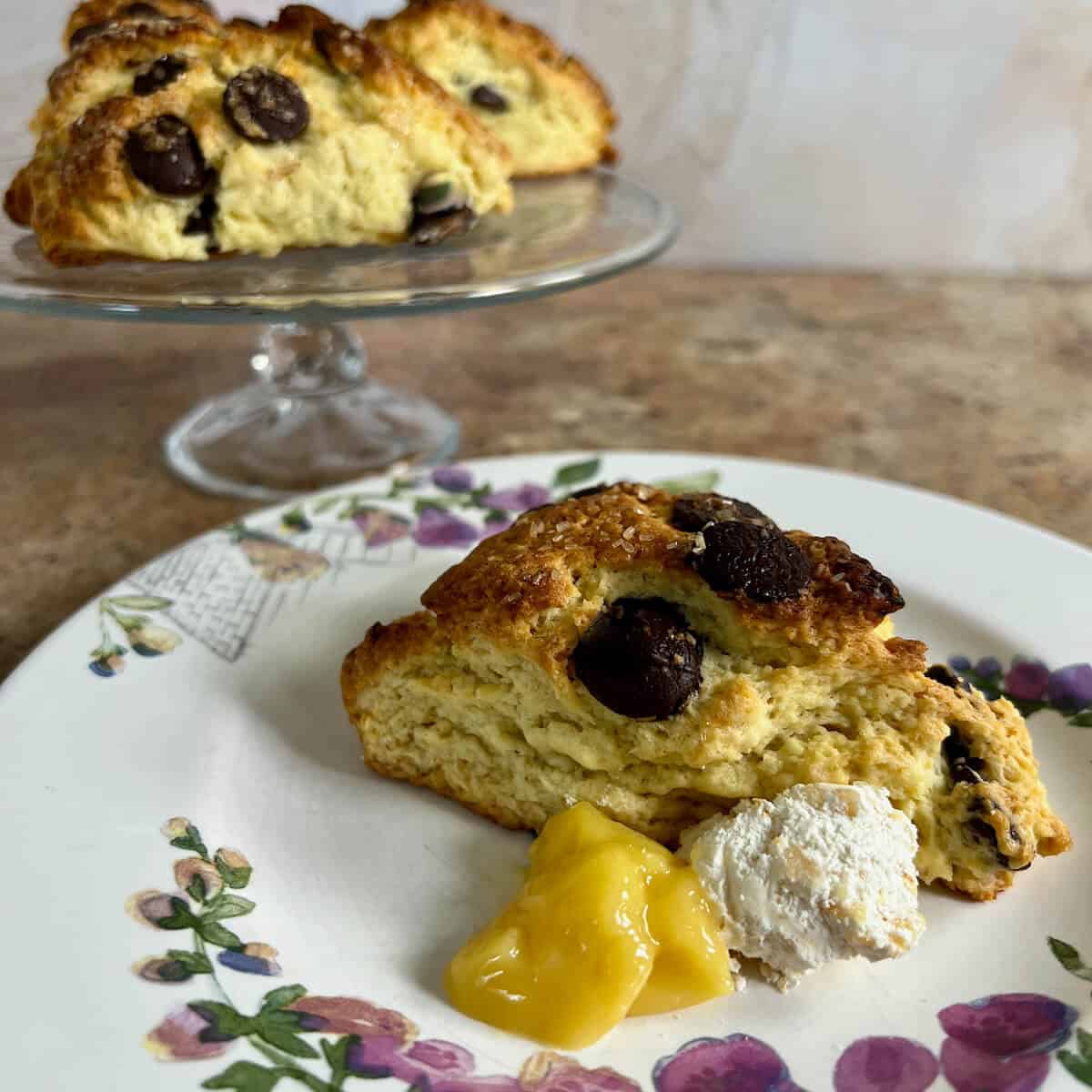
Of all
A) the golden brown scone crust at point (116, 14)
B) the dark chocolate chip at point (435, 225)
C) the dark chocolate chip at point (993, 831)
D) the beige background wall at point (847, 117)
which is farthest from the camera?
the beige background wall at point (847, 117)

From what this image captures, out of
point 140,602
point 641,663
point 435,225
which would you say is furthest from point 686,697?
point 435,225

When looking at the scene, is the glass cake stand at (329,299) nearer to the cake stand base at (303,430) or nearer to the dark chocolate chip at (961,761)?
the cake stand base at (303,430)

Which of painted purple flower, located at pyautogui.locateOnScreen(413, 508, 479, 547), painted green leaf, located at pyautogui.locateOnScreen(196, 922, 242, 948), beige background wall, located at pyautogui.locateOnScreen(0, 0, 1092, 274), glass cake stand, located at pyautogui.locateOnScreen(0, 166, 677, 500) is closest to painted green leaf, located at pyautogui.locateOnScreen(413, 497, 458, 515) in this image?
painted purple flower, located at pyautogui.locateOnScreen(413, 508, 479, 547)

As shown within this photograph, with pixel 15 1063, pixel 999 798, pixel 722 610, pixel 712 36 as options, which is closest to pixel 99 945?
pixel 15 1063

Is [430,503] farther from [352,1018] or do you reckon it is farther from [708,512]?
[352,1018]

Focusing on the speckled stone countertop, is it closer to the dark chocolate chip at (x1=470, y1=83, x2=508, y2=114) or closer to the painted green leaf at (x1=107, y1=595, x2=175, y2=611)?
the painted green leaf at (x1=107, y1=595, x2=175, y2=611)

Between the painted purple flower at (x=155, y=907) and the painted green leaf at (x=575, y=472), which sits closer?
the painted purple flower at (x=155, y=907)

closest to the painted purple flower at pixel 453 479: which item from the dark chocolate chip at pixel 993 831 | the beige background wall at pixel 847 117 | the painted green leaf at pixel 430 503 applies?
the painted green leaf at pixel 430 503
